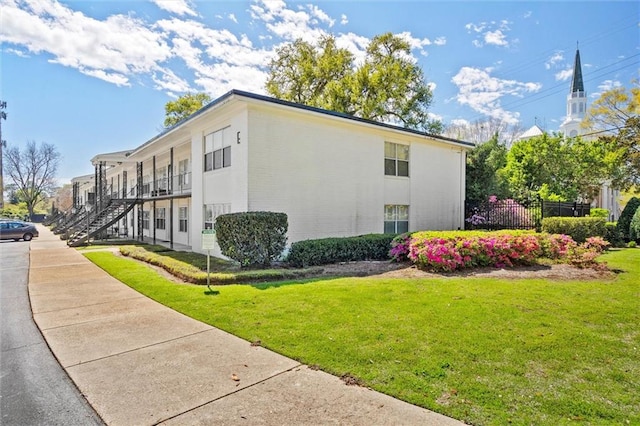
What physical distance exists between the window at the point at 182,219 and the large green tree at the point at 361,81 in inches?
651

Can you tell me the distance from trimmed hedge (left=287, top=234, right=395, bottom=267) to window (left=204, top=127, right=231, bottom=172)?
14.3 ft

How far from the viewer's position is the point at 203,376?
3955 mm

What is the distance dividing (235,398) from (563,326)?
4.69m

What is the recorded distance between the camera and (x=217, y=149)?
1391cm

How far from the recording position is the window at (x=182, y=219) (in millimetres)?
19016

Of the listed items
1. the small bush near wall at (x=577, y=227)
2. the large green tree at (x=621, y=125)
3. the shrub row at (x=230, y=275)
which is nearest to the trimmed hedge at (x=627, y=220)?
the small bush near wall at (x=577, y=227)

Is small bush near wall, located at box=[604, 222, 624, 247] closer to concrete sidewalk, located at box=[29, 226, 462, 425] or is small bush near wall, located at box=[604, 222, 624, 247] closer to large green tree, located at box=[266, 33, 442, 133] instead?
large green tree, located at box=[266, 33, 442, 133]

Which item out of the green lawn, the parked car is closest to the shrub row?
the green lawn

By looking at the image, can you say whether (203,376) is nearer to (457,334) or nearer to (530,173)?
(457,334)

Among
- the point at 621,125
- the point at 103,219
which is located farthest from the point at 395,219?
the point at 621,125

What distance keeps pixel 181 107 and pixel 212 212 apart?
1147 inches

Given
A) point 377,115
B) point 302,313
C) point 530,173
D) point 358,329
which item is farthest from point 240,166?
point 530,173

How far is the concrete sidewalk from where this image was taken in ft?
10.4

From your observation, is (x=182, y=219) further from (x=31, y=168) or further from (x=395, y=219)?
(x=31, y=168)
